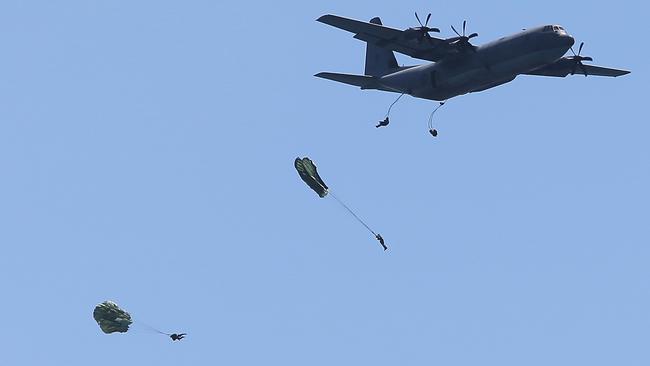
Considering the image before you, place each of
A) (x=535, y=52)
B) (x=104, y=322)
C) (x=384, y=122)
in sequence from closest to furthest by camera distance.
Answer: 1. (x=104, y=322)
2. (x=535, y=52)
3. (x=384, y=122)

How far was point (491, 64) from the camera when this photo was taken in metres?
75.1

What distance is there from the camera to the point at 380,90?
85.1 m

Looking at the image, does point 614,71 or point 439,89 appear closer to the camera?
point 439,89

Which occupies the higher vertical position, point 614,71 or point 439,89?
point 614,71

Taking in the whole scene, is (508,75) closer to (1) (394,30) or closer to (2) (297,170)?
(1) (394,30)

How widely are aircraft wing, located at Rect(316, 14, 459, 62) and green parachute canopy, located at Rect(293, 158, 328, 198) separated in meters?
11.6

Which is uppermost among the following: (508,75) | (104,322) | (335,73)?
(335,73)

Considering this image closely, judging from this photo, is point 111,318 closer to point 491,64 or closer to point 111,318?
point 111,318

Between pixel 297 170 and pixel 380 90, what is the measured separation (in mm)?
18867

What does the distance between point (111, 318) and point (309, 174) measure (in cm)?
1333

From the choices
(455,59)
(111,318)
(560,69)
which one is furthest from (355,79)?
(111,318)

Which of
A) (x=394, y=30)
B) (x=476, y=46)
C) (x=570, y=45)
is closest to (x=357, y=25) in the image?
(x=394, y=30)

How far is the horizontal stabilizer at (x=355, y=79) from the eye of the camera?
83.4m

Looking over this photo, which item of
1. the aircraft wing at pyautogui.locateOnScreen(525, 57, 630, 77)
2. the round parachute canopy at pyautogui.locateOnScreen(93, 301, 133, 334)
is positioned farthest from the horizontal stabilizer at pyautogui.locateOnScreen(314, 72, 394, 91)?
the round parachute canopy at pyautogui.locateOnScreen(93, 301, 133, 334)
